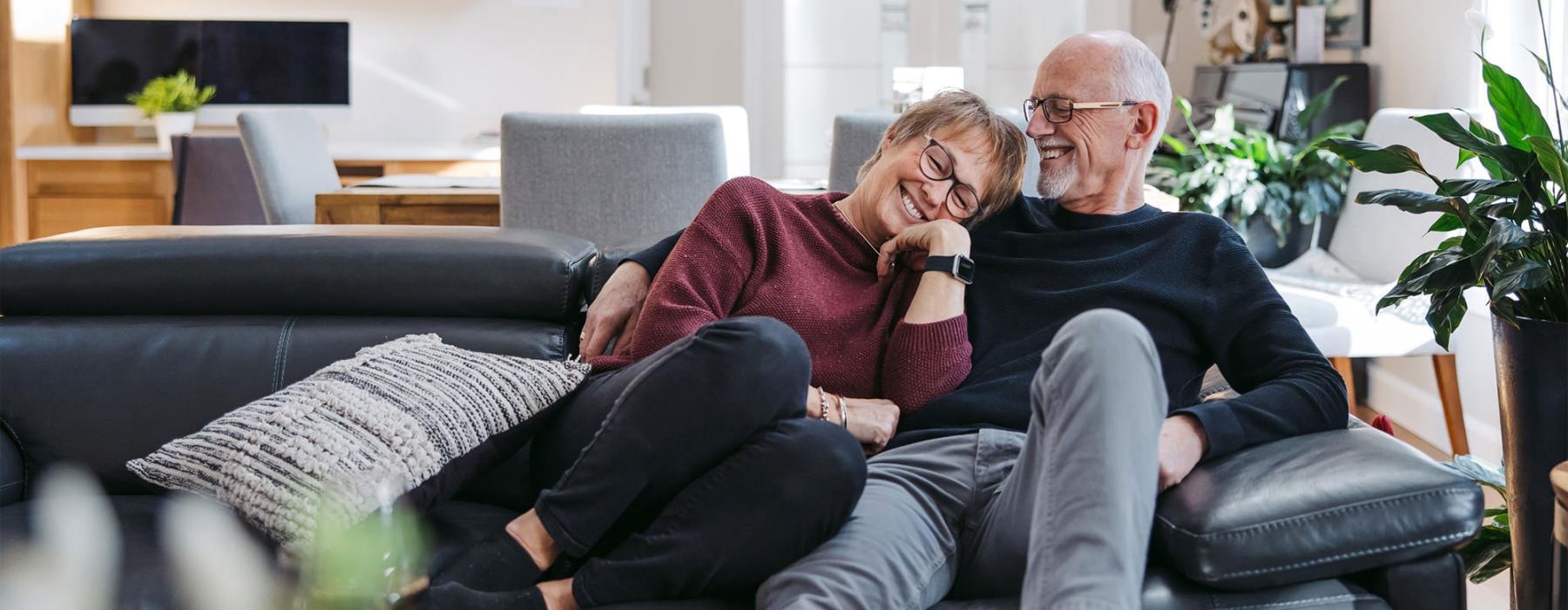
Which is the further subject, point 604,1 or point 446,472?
point 604,1

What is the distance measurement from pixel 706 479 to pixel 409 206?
2.25 metres

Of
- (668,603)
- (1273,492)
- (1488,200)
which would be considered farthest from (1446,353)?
(668,603)

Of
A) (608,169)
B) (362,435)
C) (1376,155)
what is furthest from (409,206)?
(1376,155)

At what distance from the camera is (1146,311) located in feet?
5.92

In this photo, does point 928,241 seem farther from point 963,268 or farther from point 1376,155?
point 1376,155

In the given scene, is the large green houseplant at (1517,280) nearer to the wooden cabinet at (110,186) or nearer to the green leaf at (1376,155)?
the green leaf at (1376,155)

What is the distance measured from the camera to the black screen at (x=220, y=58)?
5.73 metres

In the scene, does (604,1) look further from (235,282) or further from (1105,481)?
(1105,481)

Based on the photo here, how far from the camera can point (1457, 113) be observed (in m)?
3.19

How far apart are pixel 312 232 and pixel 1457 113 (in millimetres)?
2698

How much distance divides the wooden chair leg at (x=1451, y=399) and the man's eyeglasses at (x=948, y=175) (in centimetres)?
182

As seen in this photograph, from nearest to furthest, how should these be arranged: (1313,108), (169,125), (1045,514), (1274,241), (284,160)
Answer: (1045,514), (284,160), (1274,241), (1313,108), (169,125)

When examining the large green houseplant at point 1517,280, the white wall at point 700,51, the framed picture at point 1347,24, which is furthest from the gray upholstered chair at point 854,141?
the white wall at point 700,51

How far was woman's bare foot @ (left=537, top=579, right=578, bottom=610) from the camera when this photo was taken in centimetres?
140
